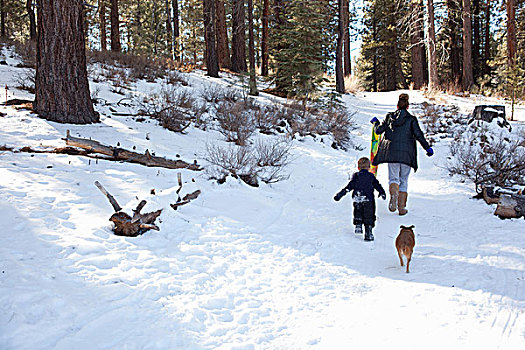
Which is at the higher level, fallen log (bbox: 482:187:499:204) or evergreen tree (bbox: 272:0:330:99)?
evergreen tree (bbox: 272:0:330:99)

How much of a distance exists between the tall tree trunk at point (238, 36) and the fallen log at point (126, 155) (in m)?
11.6

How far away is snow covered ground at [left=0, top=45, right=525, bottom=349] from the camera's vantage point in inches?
95.0

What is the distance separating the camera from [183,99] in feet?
32.3

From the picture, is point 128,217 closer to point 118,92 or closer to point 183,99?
point 183,99

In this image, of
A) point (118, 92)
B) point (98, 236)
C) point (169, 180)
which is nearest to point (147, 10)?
point (118, 92)

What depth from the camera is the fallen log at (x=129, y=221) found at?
12.1 feet

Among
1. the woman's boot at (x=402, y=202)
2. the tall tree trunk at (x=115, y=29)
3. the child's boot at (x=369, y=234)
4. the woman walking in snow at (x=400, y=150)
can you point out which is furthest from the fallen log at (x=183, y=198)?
the tall tree trunk at (x=115, y=29)

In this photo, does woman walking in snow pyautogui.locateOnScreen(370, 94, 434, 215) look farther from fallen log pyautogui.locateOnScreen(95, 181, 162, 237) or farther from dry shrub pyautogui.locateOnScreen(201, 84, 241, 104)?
dry shrub pyautogui.locateOnScreen(201, 84, 241, 104)

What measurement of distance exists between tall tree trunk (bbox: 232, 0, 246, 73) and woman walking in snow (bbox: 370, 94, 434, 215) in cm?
1240

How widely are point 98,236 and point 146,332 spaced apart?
152cm

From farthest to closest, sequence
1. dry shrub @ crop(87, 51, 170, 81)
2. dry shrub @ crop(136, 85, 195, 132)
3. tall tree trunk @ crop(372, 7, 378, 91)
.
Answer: tall tree trunk @ crop(372, 7, 378, 91) → dry shrub @ crop(87, 51, 170, 81) → dry shrub @ crop(136, 85, 195, 132)

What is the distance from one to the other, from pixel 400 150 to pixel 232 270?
343 cm

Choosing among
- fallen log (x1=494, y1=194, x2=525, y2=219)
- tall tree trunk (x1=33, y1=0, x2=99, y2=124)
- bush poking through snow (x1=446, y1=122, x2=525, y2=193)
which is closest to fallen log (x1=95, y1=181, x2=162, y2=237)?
tall tree trunk (x1=33, y1=0, x2=99, y2=124)

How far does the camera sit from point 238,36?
17.3m
